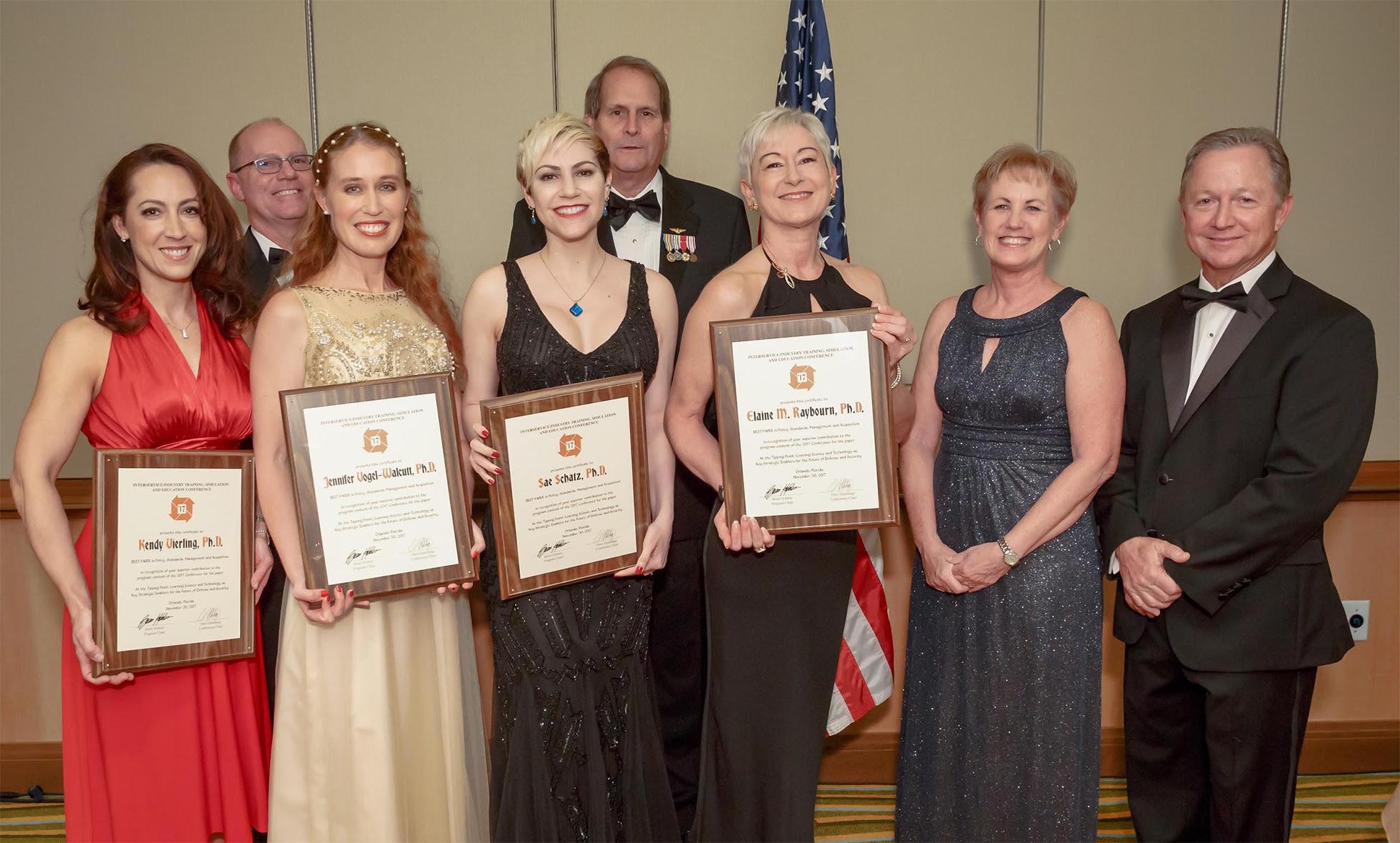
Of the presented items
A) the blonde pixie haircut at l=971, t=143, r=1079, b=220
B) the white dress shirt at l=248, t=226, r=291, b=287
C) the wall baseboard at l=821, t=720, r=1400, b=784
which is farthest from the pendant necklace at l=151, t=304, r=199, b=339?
the wall baseboard at l=821, t=720, r=1400, b=784

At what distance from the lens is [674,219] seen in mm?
3354

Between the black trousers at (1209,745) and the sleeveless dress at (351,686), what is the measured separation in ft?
6.56

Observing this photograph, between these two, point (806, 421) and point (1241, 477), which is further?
point (1241, 477)

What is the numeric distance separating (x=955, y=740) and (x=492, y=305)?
1717 millimetres

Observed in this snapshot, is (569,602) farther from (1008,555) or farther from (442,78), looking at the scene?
(442,78)

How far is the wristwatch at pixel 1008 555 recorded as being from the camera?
8.04ft

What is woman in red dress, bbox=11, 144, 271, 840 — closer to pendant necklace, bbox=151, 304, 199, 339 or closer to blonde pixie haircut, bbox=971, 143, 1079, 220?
pendant necklace, bbox=151, 304, 199, 339

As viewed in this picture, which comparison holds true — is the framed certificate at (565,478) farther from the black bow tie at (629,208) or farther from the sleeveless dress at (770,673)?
the black bow tie at (629,208)

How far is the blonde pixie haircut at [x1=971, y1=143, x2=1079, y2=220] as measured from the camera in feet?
8.10

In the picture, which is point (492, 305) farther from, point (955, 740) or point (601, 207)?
point (955, 740)

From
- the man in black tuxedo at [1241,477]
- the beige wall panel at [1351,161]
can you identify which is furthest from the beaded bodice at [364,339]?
the beige wall panel at [1351,161]

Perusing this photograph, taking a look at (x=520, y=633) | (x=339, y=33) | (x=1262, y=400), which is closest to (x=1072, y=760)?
(x=1262, y=400)

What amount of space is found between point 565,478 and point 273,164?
1944 millimetres
